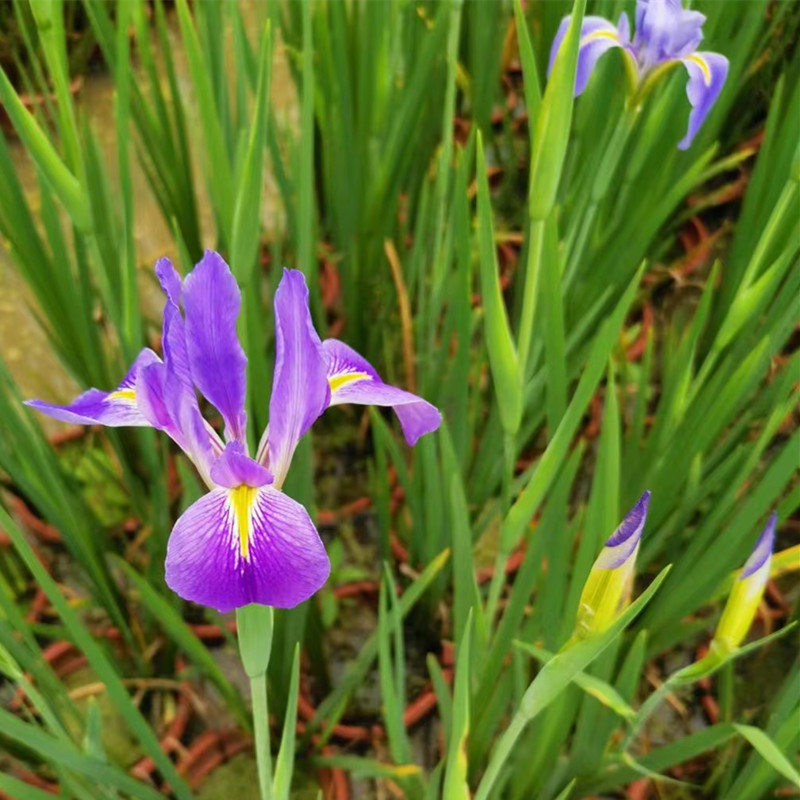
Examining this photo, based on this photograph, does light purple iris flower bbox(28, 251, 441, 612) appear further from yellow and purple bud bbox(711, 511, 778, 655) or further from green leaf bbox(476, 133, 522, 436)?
yellow and purple bud bbox(711, 511, 778, 655)

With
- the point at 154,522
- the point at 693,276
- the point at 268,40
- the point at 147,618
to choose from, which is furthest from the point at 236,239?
the point at 693,276

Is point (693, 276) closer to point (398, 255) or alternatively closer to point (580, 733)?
point (398, 255)

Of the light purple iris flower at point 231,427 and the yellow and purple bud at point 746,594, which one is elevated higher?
the light purple iris flower at point 231,427

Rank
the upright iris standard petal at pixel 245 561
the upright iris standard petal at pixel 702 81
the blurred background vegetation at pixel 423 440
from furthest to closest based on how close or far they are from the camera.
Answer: the upright iris standard petal at pixel 702 81 → the blurred background vegetation at pixel 423 440 → the upright iris standard petal at pixel 245 561

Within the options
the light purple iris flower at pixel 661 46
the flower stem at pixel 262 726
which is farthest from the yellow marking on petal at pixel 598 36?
the flower stem at pixel 262 726

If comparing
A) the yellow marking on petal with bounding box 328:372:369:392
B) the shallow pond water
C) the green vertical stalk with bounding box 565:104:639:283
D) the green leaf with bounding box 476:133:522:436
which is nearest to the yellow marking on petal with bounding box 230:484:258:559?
the yellow marking on petal with bounding box 328:372:369:392

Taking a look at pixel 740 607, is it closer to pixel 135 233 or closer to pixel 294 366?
pixel 294 366

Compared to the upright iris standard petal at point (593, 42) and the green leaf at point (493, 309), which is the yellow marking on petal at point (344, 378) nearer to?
the green leaf at point (493, 309)

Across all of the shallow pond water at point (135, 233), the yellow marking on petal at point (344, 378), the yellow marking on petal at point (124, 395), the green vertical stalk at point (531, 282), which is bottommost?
the shallow pond water at point (135, 233)

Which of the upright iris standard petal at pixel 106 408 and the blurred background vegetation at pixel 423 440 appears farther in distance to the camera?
the blurred background vegetation at pixel 423 440
